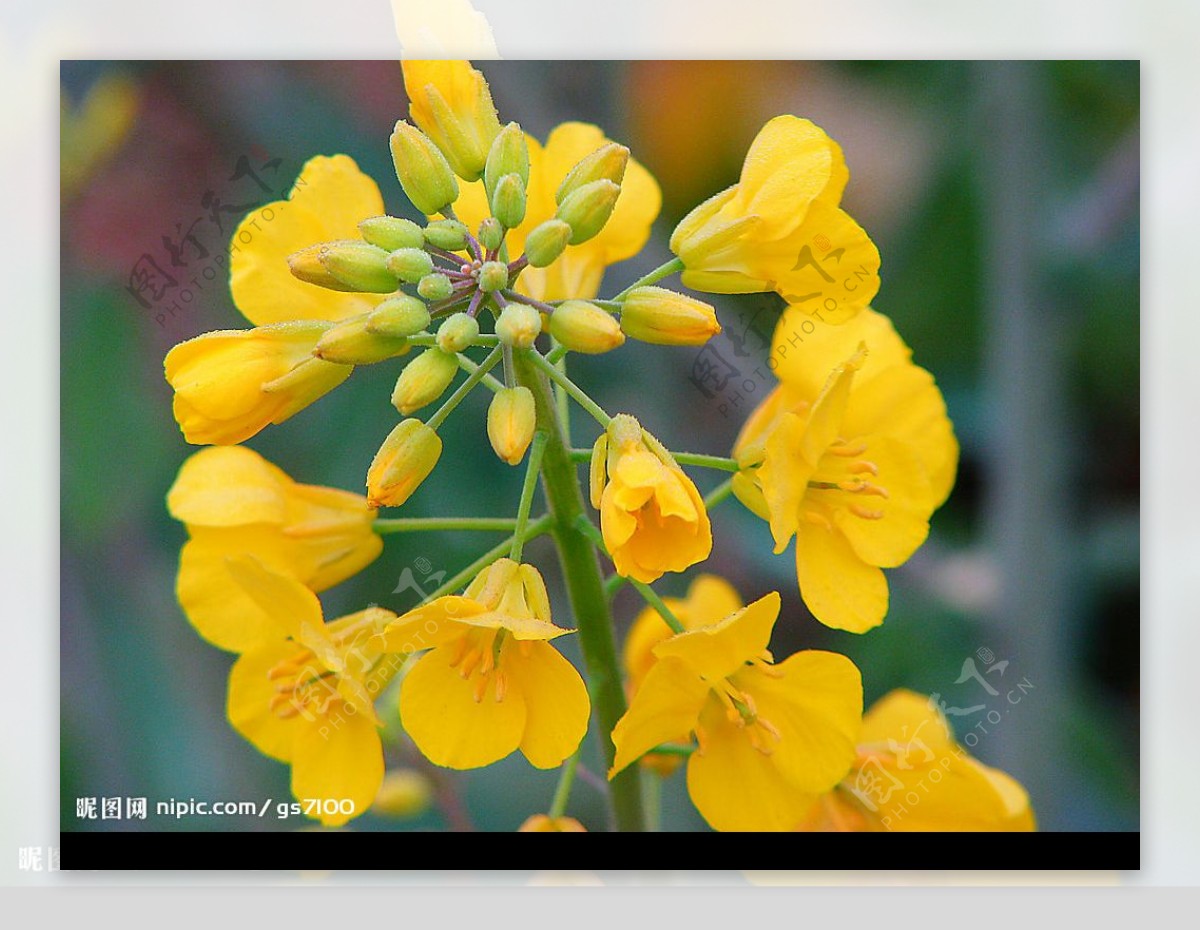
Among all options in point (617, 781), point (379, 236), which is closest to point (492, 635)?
point (617, 781)

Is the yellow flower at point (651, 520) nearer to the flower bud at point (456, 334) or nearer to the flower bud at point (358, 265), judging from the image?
the flower bud at point (456, 334)

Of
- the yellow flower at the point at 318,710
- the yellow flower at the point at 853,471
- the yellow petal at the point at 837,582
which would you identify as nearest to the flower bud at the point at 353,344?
the yellow flower at the point at 318,710

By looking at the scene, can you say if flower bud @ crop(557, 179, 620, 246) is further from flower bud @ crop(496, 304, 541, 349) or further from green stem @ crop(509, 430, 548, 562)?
green stem @ crop(509, 430, 548, 562)

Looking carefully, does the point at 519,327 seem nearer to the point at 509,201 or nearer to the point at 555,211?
the point at 509,201

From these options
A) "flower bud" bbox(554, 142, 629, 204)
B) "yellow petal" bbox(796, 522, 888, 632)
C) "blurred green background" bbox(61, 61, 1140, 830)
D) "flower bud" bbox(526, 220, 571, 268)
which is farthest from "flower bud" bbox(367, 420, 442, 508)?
"blurred green background" bbox(61, 61, 1140, 830)

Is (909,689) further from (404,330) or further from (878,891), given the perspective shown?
(404,330)
